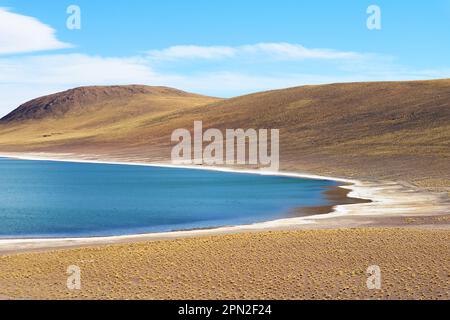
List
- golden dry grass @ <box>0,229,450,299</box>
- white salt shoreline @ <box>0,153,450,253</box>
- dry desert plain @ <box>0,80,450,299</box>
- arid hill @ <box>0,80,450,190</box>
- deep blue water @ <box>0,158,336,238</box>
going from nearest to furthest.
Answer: golden dry grass @ <box>0,229,450,299</box> → dry desert plain @ <box>0,80,450,299</box> → white salt shoreline @ <box>0,153,450,253</box> → deep blue water @ <box>0,158,336,238</box> → arid hill @ <box>0,80,450,190</box>

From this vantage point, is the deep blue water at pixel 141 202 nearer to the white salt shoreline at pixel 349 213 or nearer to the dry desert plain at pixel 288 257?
the white salt shoreline at pixel 349 213

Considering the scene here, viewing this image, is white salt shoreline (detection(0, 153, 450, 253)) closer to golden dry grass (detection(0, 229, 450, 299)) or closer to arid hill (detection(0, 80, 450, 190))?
golden dry grass (detection(0, 229, 450, 299))

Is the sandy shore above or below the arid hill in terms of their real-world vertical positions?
below

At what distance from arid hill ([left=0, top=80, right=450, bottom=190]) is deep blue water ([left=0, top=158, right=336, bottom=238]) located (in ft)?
49.8

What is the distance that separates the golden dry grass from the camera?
2158 centimetres

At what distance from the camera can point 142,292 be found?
21656mm

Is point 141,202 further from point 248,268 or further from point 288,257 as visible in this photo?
point 248,268

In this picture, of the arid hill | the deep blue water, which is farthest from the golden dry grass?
the arid hill

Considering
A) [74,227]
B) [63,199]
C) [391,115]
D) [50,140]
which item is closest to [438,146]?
[391,115]

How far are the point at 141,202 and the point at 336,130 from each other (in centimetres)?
7314

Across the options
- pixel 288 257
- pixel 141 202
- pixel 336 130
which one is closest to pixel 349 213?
pixel 288 257

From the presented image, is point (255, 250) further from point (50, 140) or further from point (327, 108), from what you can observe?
point (50, 140)

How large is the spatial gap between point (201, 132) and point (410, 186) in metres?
87.3

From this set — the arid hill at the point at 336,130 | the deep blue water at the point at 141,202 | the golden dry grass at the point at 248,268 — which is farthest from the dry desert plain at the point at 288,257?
the arid hill at the point at 336,130
